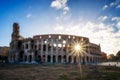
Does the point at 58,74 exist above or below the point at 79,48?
below

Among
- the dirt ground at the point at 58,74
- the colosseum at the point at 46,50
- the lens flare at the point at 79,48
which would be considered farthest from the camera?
the lens flare at the point at 79,48

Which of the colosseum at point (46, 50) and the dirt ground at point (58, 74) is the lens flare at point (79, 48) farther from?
the dirt ground at point (58, 74)

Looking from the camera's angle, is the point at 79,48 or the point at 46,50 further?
the point at 79,48

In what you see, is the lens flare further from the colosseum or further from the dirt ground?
the dirt ground

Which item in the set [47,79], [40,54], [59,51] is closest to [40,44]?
[40,54]

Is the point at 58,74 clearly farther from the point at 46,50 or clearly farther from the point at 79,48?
the point at 79,48

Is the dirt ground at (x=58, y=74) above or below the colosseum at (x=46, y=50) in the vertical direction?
below

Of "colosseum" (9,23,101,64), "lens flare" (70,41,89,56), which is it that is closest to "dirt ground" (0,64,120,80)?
"colosseum" (9,23,101,64)

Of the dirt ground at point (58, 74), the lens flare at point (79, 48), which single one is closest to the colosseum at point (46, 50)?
the lens flare at point (79, 48)

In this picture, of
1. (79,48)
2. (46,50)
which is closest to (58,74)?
(46,50)

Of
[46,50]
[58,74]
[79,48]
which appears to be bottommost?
[58,74]

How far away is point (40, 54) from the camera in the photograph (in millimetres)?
58688

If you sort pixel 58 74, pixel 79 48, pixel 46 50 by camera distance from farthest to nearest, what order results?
1. pixel 79 48
2. pixel 46 50
3. pixel 58 74

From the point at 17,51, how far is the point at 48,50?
14.4m
